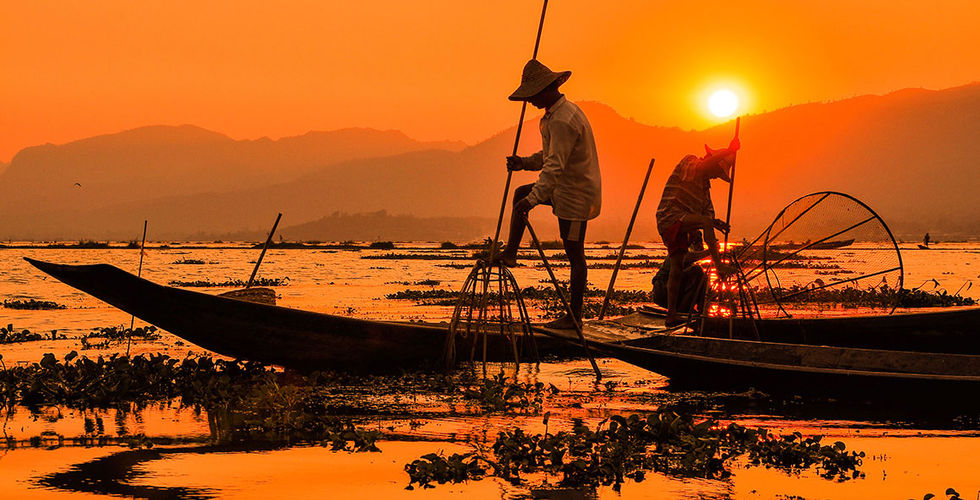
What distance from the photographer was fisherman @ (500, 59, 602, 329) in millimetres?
9312

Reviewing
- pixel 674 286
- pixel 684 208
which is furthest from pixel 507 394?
pixel 684 208

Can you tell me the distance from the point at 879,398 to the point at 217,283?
24.0 m

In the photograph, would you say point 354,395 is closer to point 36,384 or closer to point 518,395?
point 518,395

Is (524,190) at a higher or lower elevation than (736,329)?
higher

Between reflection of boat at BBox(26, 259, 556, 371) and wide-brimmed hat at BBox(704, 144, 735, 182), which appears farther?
wide-brimmed hat at BBox(704, 144, 735, 182)

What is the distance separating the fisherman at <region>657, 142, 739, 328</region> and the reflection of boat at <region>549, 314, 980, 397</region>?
135cm

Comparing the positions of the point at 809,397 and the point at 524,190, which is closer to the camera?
the point at 809,397

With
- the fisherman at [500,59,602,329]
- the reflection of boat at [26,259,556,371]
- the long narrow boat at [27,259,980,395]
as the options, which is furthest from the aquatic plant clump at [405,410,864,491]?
the reflection of boat at [26,259,556,371]

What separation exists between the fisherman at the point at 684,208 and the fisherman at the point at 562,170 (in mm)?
1523

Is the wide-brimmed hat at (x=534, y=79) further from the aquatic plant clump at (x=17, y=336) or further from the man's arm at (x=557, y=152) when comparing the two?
the aquatic plant clump at (x=17, y=336)

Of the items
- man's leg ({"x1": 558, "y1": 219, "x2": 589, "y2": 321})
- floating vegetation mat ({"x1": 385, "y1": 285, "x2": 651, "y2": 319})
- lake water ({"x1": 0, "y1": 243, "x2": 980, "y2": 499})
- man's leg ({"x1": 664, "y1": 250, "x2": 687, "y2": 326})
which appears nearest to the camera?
lake water ({"x1": 0, "y1": 243, "x2": 980, "y2": 499})

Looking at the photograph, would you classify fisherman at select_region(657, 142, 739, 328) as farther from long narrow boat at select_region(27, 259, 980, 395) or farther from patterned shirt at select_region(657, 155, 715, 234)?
long narrow boat at select_region(27, 259, 980, 395)

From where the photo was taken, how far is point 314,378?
9195mm

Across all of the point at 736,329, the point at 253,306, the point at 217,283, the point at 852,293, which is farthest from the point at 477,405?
the point at 217,283
